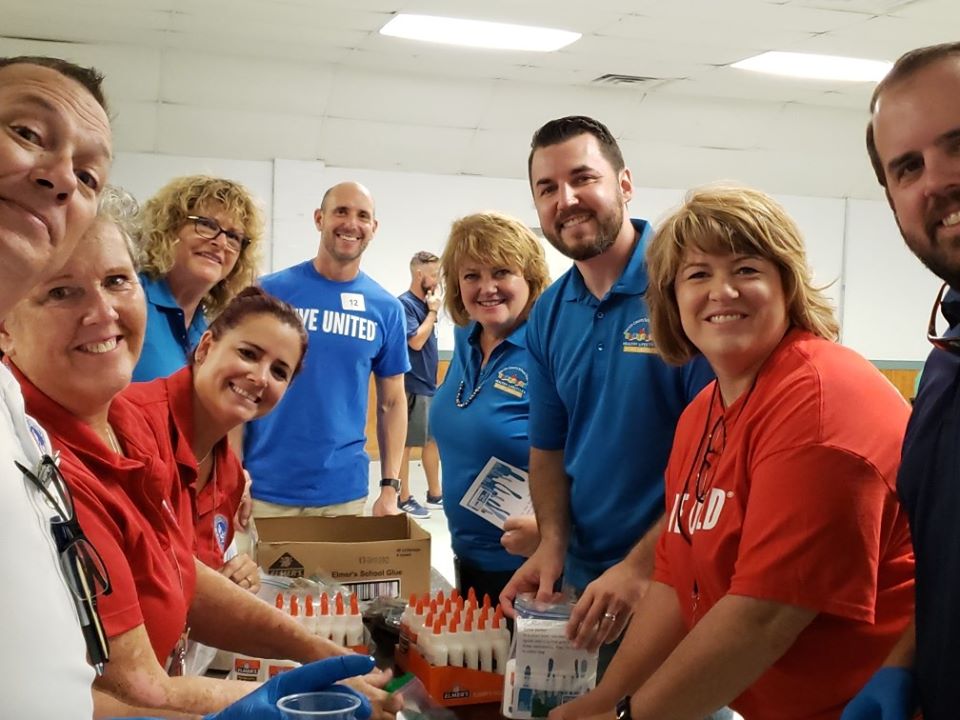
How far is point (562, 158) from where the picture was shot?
2139 mm

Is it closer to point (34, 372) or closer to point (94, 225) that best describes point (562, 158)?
point (94, 225)

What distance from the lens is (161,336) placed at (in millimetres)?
2625

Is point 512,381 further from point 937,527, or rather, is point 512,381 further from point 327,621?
point 937,527

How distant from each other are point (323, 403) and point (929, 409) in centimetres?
235

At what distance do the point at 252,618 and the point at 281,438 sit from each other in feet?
5.13

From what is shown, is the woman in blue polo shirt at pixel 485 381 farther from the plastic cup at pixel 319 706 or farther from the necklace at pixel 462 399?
the plastic cup at pixel 319 706

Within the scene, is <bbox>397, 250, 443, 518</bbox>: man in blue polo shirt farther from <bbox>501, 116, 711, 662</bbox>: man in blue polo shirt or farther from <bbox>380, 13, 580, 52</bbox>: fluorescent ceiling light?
<bbox>501, 116, 711, 662</bbox>: man in blue polo shirt

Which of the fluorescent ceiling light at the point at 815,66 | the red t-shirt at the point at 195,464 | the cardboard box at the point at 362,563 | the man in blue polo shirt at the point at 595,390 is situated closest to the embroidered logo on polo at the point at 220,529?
the red t-shirt at the point at 195,464

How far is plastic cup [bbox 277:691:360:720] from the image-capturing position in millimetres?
1123

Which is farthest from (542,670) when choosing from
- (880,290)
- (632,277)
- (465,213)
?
(880,290)

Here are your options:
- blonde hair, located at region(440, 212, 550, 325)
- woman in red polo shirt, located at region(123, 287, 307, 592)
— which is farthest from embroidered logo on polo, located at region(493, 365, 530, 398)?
woman in red polo shirt, located at region(123, 287, 307, 592)

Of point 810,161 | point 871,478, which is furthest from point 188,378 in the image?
point 810,161

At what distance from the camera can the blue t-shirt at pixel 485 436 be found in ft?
8.00

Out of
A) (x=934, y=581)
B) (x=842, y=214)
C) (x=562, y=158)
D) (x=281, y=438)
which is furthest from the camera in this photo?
(x=842, y=214)
